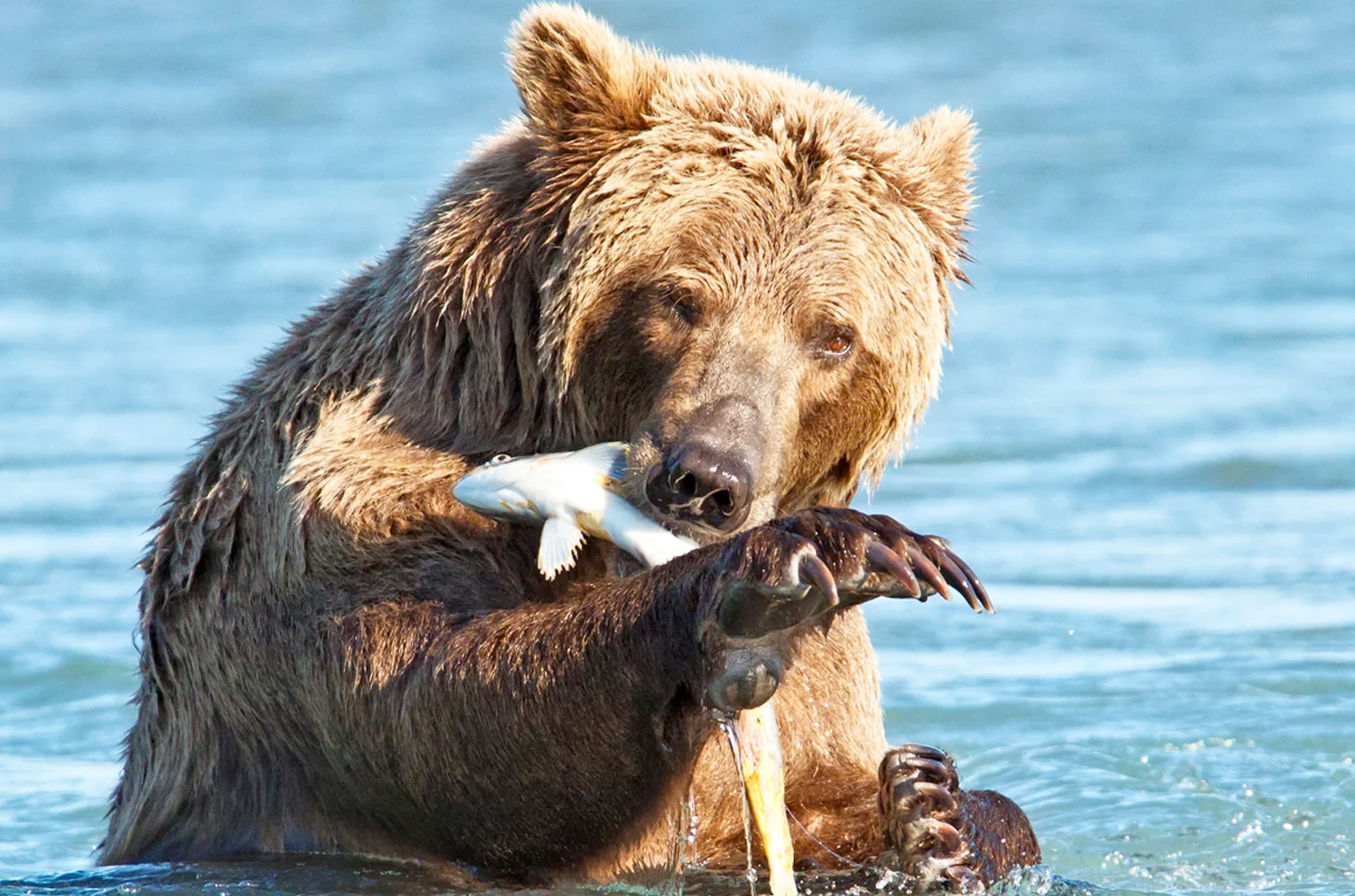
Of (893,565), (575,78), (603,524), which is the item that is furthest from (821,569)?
(575,78)

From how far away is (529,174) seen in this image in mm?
6074

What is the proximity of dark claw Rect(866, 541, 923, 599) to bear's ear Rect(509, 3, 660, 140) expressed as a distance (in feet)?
5.36

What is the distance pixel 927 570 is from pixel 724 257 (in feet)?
3.99

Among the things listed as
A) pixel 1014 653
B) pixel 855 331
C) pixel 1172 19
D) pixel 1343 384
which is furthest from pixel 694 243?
pixel 1172 19

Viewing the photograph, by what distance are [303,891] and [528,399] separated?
1427 millimetres

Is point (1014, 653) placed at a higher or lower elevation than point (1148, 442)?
lower

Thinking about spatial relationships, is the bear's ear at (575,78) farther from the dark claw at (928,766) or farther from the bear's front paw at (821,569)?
the dark claw at (928,766)

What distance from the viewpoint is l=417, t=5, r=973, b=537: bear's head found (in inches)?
225

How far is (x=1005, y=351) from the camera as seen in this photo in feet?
45.8

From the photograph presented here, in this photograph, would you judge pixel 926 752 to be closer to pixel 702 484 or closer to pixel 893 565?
pixel 702 484

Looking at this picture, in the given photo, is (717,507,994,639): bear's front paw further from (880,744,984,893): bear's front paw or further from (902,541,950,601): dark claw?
(880,744,984,893): bear's front paw

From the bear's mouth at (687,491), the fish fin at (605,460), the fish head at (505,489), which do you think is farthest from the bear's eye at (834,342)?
the fish head at (505,489)

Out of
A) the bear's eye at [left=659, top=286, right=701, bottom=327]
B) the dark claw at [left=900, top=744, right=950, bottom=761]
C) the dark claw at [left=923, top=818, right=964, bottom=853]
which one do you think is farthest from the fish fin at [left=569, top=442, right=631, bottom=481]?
the dark claw at [left=923, top=818, right=964, bottom=853]

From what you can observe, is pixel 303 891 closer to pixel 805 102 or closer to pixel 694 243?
pixel 694 243
